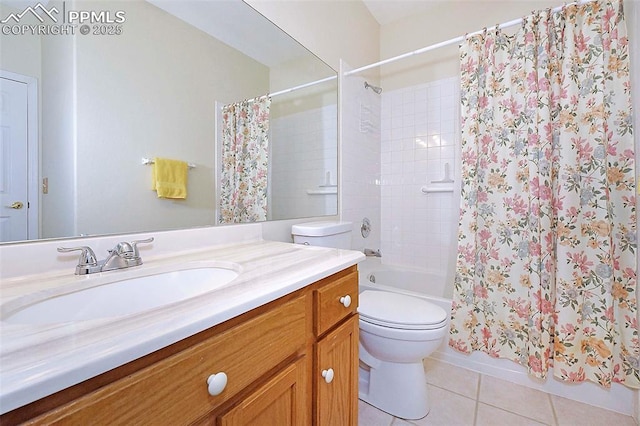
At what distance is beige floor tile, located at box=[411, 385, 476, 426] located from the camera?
1.24 metres

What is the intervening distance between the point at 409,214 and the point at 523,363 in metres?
1.25

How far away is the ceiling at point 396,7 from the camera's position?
2207mm

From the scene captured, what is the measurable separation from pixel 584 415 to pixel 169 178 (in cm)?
207

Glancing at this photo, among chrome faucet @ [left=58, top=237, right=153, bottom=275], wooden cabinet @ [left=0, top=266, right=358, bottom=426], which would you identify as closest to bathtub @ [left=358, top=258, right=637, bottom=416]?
wooden cabinet @ [left=0, top=266, right=358, bottom=426]

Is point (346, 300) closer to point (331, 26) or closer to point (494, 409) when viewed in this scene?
point (494, 409)

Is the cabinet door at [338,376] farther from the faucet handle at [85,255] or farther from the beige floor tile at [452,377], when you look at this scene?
the beige floor tile at [452,377]

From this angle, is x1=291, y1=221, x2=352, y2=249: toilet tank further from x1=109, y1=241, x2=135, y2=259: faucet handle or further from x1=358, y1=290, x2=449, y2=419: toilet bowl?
x1=109, y1=241, x2=135, y2=259: faucet handle

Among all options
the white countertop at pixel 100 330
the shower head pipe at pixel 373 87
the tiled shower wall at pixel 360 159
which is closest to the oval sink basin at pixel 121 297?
the white countertop at pixel 100 330

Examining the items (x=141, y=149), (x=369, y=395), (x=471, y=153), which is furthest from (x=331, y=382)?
(x=471, y=153)

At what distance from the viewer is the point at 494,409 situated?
1.31 metres

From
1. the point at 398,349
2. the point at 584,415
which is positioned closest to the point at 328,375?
the point at 398,349

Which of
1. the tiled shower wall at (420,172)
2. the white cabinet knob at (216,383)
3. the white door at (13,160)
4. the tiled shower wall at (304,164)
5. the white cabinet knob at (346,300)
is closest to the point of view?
the white cabinet knob at (216,383)

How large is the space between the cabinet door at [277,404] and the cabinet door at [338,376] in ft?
0.23

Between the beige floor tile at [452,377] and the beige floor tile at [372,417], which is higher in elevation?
the beige floor tile at [452,377]
